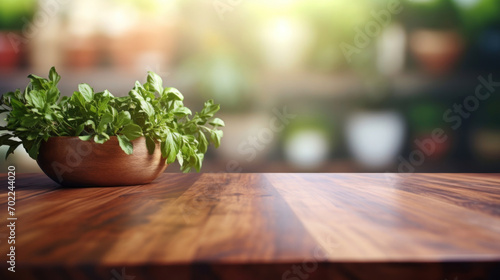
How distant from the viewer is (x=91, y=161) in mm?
877

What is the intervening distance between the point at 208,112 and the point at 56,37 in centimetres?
77

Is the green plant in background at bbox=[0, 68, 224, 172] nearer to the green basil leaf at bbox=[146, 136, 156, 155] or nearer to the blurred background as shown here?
the green basil leaf at bbox=[146, 136, 156, 155]

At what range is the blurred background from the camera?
1.42 m

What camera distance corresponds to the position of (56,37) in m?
1.44

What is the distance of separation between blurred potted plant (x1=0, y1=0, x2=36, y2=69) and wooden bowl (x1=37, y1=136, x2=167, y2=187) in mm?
725

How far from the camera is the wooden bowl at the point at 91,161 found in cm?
87

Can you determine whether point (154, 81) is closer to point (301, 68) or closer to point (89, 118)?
point (89, 118)

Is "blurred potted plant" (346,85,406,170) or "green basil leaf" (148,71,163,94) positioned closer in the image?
"green basil leaf" (148,71,163,94)

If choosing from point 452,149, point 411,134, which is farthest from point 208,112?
point 452,149

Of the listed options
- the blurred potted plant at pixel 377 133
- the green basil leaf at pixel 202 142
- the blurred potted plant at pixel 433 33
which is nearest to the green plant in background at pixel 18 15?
the green basil leaf at pixel 202 142

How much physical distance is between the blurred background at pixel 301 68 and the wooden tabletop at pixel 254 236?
69cm

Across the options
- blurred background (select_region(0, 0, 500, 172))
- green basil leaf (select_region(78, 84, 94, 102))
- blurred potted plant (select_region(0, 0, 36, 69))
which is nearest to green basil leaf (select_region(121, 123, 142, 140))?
green basil leaf (select_region(78, 84, 94, 102))

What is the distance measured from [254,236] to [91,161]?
56 centimetres

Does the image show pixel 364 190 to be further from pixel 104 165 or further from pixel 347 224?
pixel 104 165
